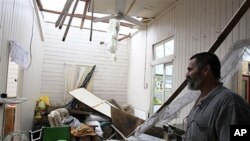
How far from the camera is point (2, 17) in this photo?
2508mm

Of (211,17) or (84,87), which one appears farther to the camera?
(84,87)

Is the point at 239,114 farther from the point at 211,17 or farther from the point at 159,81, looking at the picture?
the point at 159,81

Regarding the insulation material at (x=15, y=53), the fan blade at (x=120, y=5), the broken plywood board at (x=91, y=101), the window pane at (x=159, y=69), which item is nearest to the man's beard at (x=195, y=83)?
the fan blade at (x=120, y=5)

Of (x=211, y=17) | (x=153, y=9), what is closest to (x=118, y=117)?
(x=153, y=9)

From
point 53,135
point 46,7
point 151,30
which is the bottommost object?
point 53,135

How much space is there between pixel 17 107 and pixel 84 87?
126 inches

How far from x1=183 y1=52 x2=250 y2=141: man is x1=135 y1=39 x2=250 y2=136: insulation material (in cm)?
95

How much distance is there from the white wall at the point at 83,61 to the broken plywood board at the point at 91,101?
2.35 ft

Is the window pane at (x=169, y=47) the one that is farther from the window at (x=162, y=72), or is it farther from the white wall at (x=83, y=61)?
the white wall at (x=83, y=61)

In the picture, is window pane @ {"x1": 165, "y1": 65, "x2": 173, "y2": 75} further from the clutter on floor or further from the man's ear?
the man's ear

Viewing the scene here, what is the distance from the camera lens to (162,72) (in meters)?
5.34

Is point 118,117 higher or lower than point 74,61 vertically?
lower

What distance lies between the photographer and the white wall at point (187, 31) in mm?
3124

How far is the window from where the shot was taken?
494cm
